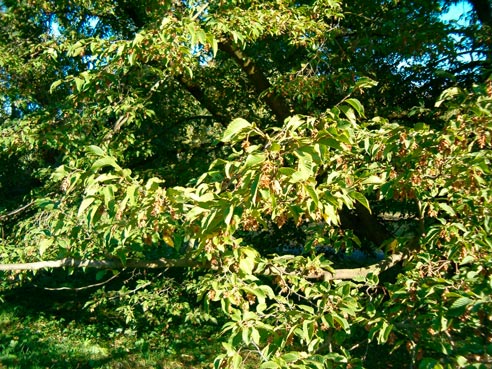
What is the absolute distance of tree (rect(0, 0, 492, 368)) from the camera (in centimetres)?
177

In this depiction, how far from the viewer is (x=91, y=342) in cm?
615

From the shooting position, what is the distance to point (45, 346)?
5.94 m

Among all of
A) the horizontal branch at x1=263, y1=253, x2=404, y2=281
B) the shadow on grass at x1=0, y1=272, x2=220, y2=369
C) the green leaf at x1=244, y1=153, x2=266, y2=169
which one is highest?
the green leaf at x1=244, y1=153, x2=266, y2=169

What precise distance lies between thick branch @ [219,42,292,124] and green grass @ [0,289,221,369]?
8.99ft

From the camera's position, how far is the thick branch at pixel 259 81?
5.00 metres

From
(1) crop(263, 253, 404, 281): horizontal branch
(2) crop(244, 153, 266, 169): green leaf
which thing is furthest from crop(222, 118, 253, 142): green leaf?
(1) crop(263, 253, 404, 281): horizontal branch

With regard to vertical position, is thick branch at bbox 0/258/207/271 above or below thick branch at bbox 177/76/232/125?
below

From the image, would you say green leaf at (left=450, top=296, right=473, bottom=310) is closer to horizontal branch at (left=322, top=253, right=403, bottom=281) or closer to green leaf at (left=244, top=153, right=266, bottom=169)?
green leaf at (left=244, top=153, right=266, bottom=169)

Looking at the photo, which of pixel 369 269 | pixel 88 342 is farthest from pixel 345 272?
pixel 88 342

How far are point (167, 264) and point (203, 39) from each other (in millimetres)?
1458

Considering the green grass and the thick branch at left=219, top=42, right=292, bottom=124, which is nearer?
the thick branch at left=219, top=42, right=292, bottom=124

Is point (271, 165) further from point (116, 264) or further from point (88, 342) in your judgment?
point (88, 342)

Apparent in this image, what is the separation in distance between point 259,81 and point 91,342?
3.99 metres

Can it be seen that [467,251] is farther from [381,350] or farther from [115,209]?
[381,350]
